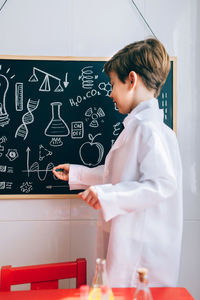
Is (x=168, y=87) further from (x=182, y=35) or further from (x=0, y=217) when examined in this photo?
(x=0, y=217)

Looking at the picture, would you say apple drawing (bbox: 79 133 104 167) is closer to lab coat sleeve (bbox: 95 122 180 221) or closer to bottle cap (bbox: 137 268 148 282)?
lab coat sleeve (bbox: 95 122 180 221)

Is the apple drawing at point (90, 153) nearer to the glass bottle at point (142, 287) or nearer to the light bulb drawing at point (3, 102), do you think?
the light bulb drawing at point (3, 102)

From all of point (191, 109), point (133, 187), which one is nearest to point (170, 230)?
point (133, 187)

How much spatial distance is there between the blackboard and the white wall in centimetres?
8

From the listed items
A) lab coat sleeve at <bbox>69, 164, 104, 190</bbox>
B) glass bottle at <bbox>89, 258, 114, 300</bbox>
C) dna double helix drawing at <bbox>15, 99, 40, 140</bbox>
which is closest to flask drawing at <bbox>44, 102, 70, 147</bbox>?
dna double helix drawing at <bbox>15, 99, 40, 140</bbox>

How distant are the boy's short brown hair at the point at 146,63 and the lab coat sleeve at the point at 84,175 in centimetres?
53

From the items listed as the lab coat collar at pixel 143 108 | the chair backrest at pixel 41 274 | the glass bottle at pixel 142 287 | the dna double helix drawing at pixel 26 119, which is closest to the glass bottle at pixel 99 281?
the glass bottle at pixel 142 287

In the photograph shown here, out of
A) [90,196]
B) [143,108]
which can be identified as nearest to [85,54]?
[143,108]

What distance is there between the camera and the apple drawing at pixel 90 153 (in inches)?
69.5

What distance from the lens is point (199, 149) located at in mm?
1821

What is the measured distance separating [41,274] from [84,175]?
1.89 ft

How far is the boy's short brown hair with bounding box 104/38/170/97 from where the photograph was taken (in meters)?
1.29

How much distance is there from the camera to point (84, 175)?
1.61 meters

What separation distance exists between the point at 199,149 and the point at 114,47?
0.82 m
